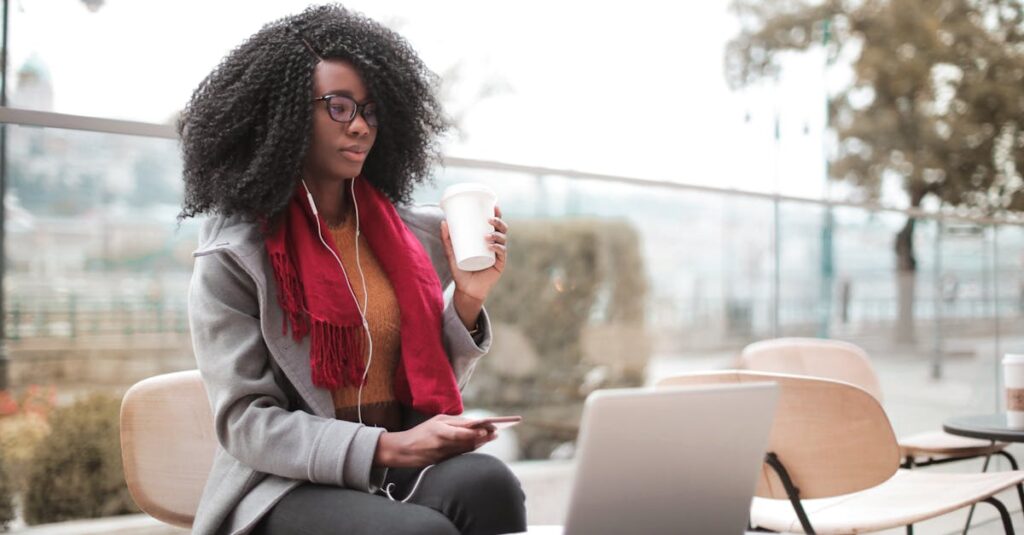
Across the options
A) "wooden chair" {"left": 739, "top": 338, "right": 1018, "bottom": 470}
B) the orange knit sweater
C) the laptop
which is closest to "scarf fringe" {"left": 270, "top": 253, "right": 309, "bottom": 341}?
the orange knit sweater

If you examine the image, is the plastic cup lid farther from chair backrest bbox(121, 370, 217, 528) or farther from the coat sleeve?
chair backrest bbox(121, 370, 217, 528)

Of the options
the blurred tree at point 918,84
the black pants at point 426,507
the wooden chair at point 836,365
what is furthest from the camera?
the blurred tree at point 918,84

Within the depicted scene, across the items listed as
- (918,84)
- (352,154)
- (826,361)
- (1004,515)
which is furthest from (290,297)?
(918,84)

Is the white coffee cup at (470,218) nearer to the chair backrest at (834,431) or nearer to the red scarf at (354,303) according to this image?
the red scarf at (354,303)

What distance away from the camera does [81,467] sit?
2.38m

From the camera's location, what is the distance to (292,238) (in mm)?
1427

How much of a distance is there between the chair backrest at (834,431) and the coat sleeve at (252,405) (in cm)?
80

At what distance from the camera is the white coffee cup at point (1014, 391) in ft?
7.21

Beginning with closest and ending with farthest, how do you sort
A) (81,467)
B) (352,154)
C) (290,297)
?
(290,297), (352,154), (81,467)

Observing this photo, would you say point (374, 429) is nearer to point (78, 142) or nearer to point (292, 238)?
point (292, 238)

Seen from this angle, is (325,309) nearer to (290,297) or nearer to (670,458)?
(290,297)

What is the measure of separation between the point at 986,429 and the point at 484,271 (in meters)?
1.46

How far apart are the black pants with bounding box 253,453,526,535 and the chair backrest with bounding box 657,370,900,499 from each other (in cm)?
60

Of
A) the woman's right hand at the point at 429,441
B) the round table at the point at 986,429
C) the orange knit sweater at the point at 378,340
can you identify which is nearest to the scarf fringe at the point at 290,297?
the orange knit sweater at the point at 378,340
